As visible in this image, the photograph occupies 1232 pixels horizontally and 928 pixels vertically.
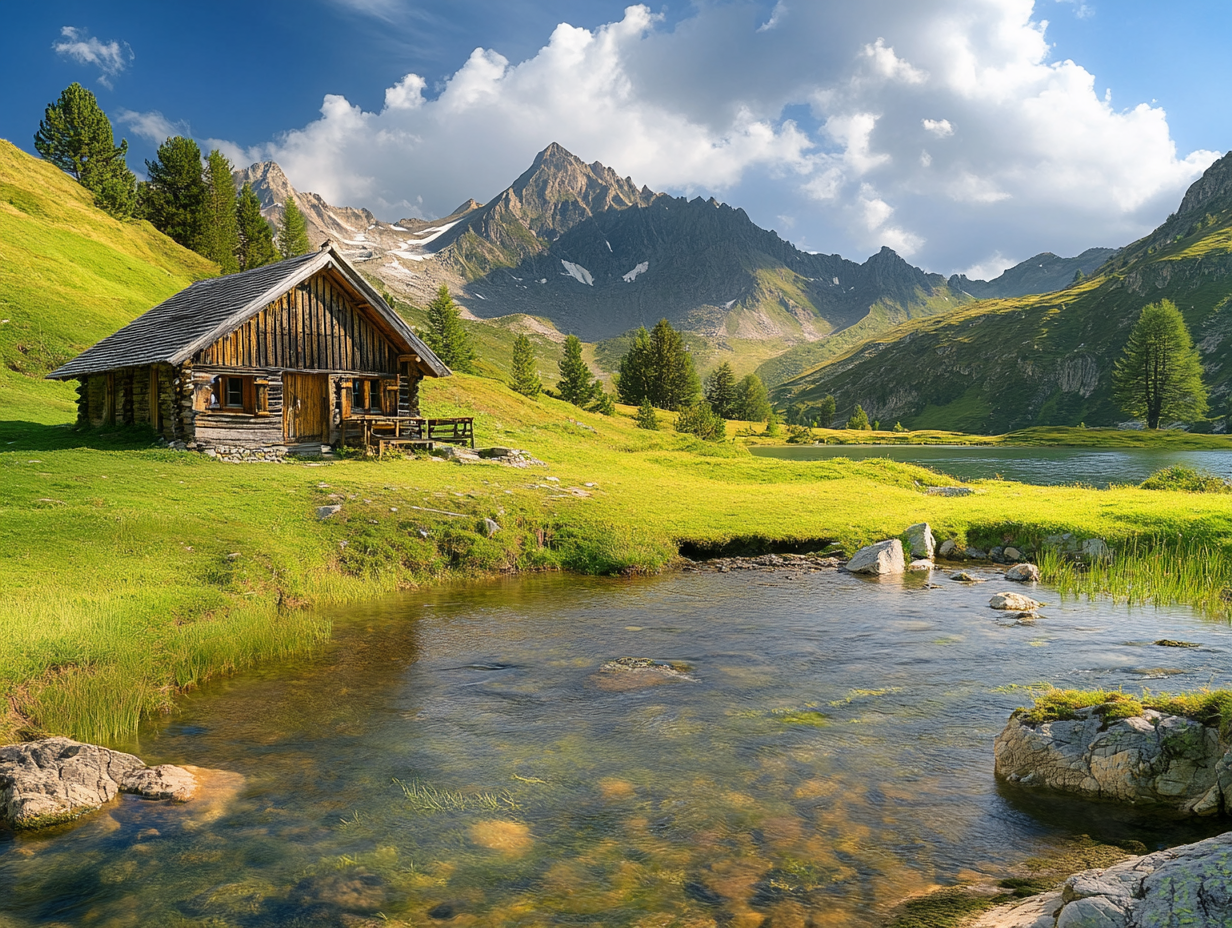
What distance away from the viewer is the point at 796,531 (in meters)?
25.8

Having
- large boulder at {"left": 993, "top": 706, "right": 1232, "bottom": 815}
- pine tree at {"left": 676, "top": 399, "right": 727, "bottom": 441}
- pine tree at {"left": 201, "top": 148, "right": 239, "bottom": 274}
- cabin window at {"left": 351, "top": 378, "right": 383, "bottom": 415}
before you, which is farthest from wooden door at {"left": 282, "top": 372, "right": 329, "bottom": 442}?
pine tree at {"left": 201, "top": 148, "right": 239, "bottom": 274}

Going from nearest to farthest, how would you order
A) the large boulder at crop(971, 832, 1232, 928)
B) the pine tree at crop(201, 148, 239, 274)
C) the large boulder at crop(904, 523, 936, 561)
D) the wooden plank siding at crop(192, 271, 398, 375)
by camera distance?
the large boulder at crop(971, 832, 1232, 928), the large boulder at crop(904, 523, 936, 561), the wooden plank siding at crop(192, 271, 398, 375), the pine tree at crop(201, 148, 239, 274)

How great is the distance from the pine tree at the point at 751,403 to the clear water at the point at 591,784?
498ft

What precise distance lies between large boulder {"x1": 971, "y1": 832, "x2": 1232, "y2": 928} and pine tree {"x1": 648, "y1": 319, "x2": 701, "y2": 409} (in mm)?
128178

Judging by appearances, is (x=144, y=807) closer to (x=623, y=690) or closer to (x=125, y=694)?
(x=125, y=694)

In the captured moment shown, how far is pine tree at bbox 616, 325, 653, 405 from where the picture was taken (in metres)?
135

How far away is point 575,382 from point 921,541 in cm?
9047

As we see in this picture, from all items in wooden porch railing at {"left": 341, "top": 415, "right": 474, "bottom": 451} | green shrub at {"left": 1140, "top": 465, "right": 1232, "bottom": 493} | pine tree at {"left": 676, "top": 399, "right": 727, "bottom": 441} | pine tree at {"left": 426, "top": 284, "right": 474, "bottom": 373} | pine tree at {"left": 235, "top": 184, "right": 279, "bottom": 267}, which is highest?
pine tree at {"left": 235, "top": 184, "right": 279, "bottom": 267}

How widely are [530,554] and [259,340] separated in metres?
21.0

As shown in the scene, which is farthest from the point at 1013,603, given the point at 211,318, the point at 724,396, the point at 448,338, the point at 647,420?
the point at 724,396

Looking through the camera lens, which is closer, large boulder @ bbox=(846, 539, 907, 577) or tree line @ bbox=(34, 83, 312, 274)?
large boulder @ bbox=(846, 539, 907, 577)

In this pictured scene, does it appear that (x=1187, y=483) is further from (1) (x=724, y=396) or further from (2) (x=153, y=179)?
(1) (x=724, y=396)

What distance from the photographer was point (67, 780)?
27.7 ft

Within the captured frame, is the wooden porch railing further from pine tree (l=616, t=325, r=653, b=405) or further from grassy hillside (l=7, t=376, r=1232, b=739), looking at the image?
pine tree (l=616, t=325, r=653, b=405)
